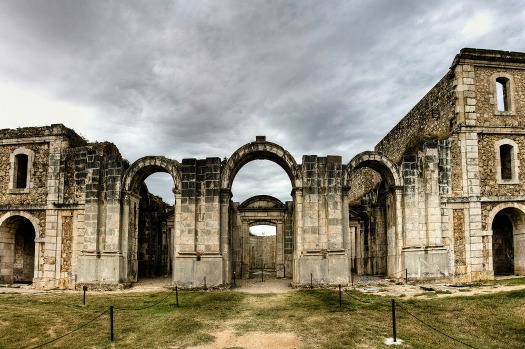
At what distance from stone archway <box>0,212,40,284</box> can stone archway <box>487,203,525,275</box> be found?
69.1ft

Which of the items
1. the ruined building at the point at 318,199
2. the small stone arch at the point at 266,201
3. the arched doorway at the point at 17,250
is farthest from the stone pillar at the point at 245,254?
the arched doorway at the point at 17,250

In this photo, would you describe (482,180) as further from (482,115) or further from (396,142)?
(396,142)

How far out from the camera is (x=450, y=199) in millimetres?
18188

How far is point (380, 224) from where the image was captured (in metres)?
21.9

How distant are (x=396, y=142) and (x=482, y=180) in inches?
311

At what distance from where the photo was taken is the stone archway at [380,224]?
1795cm

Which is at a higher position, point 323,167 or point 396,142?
point 396,142

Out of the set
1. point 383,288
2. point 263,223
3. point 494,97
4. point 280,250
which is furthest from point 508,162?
point 263,223

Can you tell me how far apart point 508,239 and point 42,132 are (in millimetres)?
22501

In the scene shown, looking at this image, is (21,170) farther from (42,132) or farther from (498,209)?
(498,209)

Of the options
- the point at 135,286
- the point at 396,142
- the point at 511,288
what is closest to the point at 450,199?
the point at 511,288

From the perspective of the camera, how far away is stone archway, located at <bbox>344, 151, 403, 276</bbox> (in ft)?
58.9

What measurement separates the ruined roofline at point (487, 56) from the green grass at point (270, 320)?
A: 10.5m

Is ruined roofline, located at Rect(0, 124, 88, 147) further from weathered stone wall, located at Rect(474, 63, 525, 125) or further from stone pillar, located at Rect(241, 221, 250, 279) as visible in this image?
weathered stone wall, located at Rect(474, 63, 525, 125)
